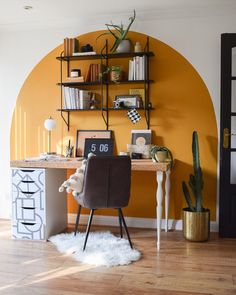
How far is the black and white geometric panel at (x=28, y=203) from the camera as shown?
3543 millimetres

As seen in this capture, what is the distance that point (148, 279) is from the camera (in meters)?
2.64

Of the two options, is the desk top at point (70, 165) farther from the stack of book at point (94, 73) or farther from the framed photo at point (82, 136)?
the stack of book at point (94, 73)

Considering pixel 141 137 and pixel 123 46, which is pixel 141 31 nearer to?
pixel 123 46

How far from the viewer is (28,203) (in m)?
3.57

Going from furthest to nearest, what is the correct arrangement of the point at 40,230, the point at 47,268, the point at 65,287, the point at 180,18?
the point at 180,18 → the point at 40,230 → the point at 47,268 → the point at 65,287

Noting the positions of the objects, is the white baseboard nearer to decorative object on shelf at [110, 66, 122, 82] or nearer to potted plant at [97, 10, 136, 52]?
decorative object on shelf at [110, 66, 122, 82]

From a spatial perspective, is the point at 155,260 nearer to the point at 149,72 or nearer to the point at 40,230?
the point at 40,230

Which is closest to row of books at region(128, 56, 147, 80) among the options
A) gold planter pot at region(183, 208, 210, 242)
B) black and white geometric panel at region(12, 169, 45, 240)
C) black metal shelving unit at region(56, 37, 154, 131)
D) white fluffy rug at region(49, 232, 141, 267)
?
black metal shelving unit at region(56, 37, 154, 131)

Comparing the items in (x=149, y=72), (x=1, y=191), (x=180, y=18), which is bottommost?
(x=1, y=191)

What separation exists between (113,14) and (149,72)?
74 centimetres

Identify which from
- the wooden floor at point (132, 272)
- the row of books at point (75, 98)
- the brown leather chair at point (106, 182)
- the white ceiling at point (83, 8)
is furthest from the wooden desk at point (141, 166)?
the white ceiling at point (83, 8)

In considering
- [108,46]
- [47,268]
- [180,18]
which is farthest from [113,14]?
[47,268]

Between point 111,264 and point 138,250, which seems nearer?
point 111,264

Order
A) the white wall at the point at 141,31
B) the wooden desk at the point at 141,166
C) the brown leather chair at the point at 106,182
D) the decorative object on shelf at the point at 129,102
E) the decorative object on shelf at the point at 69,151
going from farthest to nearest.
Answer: the decorative object on shelf at the point at 69,151, the decorative object on shelf at the point at 129,102, the white wall at the point at 141,31, the wooden desk at the point at 141,166, the brown leather chair at the point at 106,182
